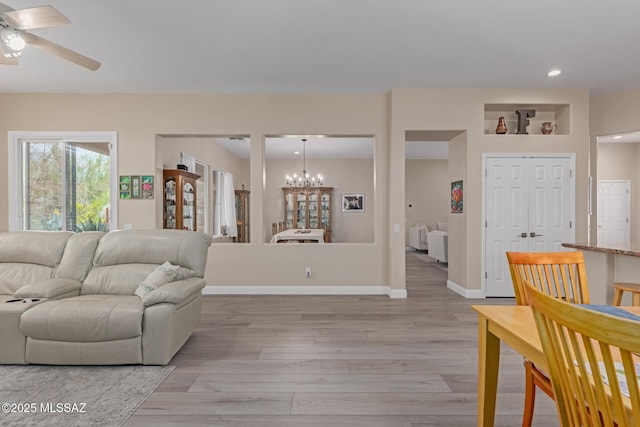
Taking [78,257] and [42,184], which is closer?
[78,257]

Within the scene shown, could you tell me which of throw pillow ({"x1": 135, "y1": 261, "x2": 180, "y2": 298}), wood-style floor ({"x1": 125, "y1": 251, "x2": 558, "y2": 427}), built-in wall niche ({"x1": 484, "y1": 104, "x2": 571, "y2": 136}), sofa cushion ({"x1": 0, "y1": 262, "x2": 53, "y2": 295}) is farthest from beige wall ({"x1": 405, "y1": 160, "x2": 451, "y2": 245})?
sofa cushion ({"x1": 0, "y1": 262, "x2": 53, "y2": 295})

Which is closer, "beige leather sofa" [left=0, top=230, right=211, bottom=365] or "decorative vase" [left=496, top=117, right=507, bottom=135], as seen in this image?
"beige leather sofa" [left=0, top=230, right=211, bottom=365]

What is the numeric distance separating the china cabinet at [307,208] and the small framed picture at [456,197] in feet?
17.2

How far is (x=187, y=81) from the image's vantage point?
444cm

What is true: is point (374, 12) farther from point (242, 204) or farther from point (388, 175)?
point (242, 204)

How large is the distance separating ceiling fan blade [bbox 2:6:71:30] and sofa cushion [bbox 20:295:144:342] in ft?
6.76

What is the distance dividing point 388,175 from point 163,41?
3.24m

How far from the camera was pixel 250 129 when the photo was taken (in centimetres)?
499

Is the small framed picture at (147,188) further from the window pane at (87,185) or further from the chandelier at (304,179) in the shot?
the chandelier at (304,179)

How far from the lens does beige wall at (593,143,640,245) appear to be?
7533mm

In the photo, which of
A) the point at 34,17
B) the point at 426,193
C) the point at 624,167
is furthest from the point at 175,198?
the point at 624,167

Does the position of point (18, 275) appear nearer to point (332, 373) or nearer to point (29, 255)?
point (29, 255)

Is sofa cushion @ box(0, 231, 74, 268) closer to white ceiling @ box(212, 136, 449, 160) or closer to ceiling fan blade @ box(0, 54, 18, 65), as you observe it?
ceiling fan blade @ box(0, 54, 18, 65)

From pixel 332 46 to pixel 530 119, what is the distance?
344 centimetres
